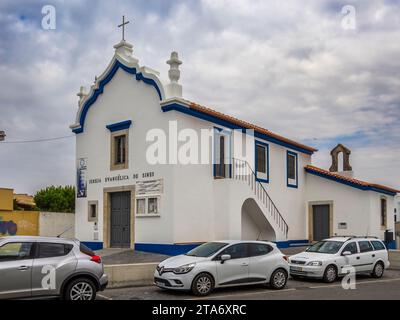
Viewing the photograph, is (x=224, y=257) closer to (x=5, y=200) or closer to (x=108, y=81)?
(x=108, y=81)

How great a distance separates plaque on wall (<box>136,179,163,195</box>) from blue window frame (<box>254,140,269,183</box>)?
584 cm

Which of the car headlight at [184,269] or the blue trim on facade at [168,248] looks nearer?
the car headlight at [184,269]

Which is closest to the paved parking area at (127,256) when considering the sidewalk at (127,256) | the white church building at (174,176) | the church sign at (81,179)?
the sidewalk at (127,256)

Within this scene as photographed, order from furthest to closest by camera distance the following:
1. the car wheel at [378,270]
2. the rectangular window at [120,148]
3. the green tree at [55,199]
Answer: the green tree at [55,199]
the rectangular window at [120,148]
the car wheel at [378,270]

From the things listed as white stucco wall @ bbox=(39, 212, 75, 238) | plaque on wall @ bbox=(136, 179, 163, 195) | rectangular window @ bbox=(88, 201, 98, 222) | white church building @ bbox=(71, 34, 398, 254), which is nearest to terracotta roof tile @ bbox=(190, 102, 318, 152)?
white church building @ bbox=(71, 34, 398, 254)

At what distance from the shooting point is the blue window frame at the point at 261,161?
79.4ft

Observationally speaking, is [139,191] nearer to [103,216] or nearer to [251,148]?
[103,216]

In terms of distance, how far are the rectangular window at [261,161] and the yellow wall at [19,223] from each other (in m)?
11.8

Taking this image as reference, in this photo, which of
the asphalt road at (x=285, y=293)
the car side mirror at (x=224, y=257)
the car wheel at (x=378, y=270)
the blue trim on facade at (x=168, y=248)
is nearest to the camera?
the asphalt road at (x=285, y=293)

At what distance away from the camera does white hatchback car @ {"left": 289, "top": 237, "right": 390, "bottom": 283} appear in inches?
624

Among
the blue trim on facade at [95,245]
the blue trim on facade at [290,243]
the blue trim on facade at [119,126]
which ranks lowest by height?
the blue trim on facade at [290,243]

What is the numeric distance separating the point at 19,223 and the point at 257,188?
12.3m

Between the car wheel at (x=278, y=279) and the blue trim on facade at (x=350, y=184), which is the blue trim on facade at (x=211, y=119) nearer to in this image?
the blue trim on facade at (x=350, y=184)
